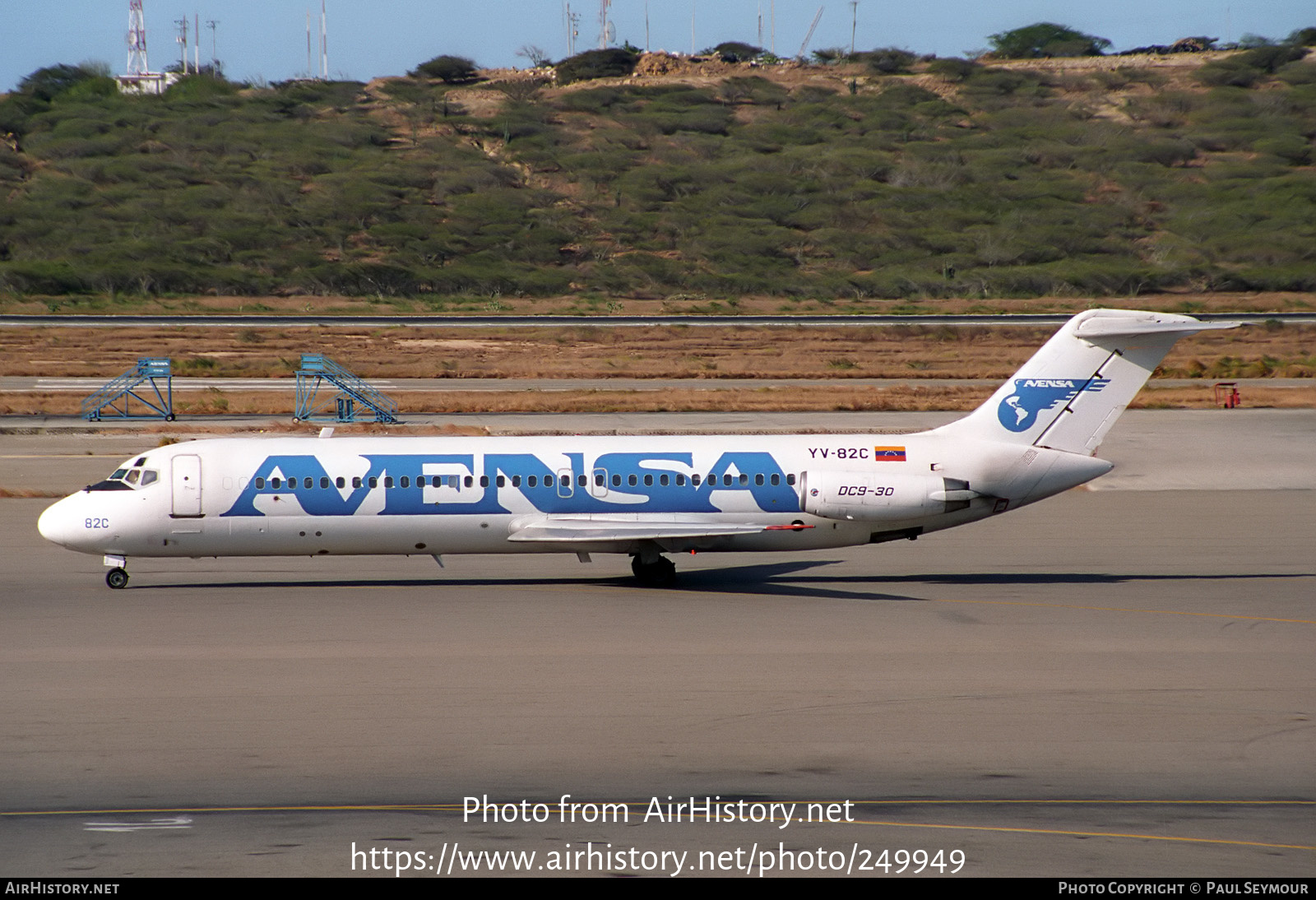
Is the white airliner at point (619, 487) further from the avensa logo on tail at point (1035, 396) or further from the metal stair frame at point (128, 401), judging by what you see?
the metal stair frame at point (128, 401)

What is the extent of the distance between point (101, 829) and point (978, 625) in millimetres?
13834

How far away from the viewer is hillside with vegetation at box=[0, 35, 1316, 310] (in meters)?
112

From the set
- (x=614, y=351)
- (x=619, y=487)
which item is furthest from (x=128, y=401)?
(x=619, y=487)

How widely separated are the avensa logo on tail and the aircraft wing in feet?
16.7

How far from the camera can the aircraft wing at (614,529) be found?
2333 cm

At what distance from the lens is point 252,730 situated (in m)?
15.5

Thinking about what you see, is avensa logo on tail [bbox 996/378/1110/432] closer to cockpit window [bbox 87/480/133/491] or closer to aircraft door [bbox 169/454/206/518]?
aircraft door [bbox 169/454/206/518]

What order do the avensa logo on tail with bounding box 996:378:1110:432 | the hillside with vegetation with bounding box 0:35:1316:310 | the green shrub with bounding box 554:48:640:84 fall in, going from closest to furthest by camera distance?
the avensa logo on tail with bounding box 996:378:1110:432 < the hillside with vegetation with bounding box 0:35:1316:310 < the green shrub with bounding box 554:48:640:84

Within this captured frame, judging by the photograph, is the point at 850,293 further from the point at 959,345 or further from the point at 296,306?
the point at 296,306

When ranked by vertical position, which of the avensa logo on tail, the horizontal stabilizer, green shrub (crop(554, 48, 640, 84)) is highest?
green shrub (crop(554, 48, 640, 84))

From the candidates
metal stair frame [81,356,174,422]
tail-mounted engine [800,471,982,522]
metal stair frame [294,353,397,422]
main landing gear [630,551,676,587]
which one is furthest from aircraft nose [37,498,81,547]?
metal stair frame [81,356,174,422]

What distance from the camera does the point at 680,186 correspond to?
438 feet

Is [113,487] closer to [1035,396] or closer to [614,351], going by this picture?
[1035,396]

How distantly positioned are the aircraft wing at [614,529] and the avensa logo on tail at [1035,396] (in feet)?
16.7
